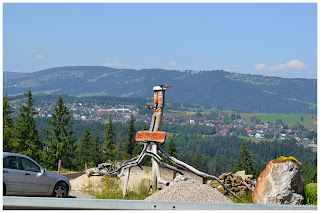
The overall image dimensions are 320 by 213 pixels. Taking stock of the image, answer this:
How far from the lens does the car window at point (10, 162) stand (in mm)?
16125

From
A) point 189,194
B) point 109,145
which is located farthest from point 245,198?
point 109,145

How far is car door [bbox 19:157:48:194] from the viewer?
→ 16312mm

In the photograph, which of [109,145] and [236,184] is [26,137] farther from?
[236,184]

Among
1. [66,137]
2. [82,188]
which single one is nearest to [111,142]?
[66,137]

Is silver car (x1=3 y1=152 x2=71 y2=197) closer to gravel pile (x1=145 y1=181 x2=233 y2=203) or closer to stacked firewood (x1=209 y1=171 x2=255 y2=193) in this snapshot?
gravel pile (x1=145 y1=181 x2=233 y2=203)

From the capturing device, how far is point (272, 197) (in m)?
17.1

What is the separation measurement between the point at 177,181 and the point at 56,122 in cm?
4284

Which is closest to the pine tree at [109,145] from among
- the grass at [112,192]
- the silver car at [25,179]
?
the grass at [112,192]

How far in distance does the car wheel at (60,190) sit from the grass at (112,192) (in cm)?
221

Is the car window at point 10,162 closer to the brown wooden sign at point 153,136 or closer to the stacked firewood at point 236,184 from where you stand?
the brown wooden sign at point 153,136

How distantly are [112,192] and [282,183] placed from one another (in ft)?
Answer: 21.2

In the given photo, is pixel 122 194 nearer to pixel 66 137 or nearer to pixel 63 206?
pixel 63 206

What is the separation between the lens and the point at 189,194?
1730cm

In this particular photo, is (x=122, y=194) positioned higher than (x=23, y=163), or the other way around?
(x=23, y=163)
